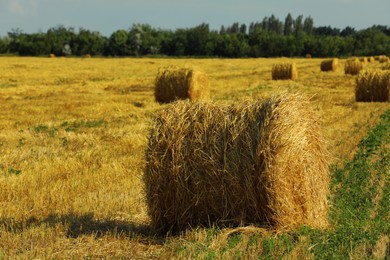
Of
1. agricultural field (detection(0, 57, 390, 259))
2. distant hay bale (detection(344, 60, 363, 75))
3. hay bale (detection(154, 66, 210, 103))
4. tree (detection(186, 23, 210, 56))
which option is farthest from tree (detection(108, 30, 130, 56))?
agricultural field (detection(0, 57, 390, 259))

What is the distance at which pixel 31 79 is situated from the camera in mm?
28625

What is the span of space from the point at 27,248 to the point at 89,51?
84.5 m

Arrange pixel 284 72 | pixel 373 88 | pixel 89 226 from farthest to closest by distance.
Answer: pixel 284 72, pixel 373 88, pixel 89 226

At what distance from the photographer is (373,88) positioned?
19.2 m

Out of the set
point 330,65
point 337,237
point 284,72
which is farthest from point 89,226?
point 330,65

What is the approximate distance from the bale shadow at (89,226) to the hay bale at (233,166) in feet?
0.77

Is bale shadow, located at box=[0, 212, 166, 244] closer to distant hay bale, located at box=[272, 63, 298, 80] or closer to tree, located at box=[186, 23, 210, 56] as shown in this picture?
distant hay bale, located at box=[272, 63, 298, 80]

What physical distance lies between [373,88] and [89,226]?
15478 millimetres

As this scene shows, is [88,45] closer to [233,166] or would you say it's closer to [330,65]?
[330,65]

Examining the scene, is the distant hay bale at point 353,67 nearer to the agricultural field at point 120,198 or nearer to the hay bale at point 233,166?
the agricultural field at point 120,198

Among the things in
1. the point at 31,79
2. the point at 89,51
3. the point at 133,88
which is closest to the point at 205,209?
the point at 133,88

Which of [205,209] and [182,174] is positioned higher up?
[182,174]

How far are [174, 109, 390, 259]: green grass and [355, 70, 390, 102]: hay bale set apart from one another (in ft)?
39.8

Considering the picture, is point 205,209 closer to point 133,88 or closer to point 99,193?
point 99,193
